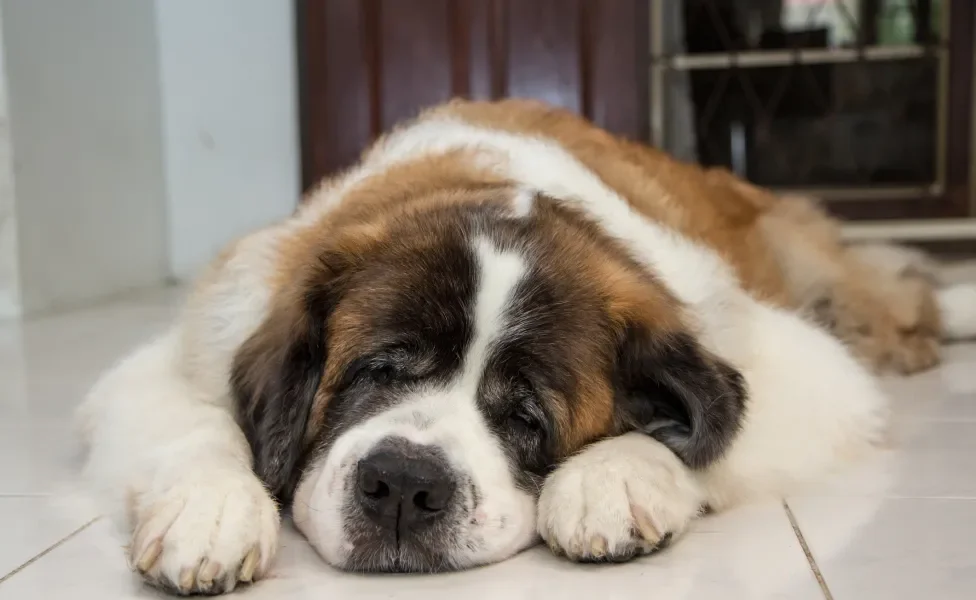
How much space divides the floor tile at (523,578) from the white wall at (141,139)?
2647 mm

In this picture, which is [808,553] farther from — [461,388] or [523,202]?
[523,202]

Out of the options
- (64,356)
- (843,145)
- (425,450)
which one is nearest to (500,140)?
(425,450)

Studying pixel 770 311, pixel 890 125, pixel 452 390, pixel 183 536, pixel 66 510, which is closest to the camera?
pixel 183 536

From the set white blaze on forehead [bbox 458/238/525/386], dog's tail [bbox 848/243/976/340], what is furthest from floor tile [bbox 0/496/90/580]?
dog's tail [bbox 848/243/976/340]

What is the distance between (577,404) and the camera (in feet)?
4.19

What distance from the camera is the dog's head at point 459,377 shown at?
1.13 metres

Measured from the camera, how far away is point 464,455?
1.14m

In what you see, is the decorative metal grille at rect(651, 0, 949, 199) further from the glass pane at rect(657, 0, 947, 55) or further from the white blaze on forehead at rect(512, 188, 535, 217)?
the white blaze on forehead at rect(512, 188, 535, 217)

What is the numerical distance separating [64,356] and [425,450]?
191 centimetres

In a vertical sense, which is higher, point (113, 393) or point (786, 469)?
point (113, 393)

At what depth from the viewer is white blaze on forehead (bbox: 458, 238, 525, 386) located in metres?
1.23

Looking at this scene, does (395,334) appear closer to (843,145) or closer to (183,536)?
(183,536)

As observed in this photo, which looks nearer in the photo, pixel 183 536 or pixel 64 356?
pixel 183 536

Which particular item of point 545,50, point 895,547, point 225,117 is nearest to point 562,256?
point 895,547
